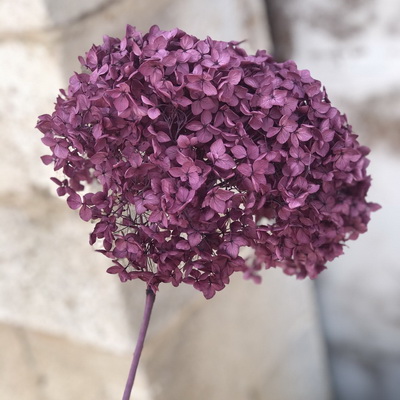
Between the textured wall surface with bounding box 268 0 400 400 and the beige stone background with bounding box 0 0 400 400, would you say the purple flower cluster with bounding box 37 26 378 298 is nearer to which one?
the beige stone background with bounding box 0 0 400 400

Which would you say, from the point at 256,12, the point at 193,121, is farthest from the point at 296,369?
the point at 193,121

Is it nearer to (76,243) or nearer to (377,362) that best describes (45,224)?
(76,243)

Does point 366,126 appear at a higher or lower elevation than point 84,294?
higher

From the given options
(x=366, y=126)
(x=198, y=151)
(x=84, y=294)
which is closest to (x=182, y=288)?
(x=84, y=294)

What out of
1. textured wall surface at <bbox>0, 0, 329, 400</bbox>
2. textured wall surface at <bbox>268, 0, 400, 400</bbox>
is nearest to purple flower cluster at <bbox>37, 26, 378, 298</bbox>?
textured wall surface at <bbox>0, 0, 329, 400</bbox>

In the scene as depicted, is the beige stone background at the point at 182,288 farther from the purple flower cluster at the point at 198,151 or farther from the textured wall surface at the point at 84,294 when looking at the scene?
the purple flower cluster at the point at 198,151

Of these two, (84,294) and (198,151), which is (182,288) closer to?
(84,294)

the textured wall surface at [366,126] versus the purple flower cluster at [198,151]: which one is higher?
the textured wall surface at [366,126]

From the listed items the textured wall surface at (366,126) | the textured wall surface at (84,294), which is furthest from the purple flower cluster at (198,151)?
the textured wall surface at (366,126)
